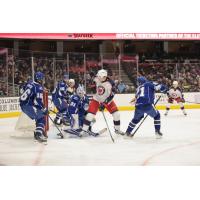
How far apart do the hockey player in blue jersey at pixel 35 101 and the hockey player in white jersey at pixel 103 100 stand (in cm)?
38

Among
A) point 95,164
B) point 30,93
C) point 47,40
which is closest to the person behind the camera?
point 95,164

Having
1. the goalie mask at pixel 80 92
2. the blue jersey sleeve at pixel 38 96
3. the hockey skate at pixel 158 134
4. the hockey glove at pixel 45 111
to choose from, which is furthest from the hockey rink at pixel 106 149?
the goalie mask at pixel 80 92

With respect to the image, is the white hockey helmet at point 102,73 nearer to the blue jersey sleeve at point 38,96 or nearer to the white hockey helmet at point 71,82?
the white hockey helmet at point 71,82

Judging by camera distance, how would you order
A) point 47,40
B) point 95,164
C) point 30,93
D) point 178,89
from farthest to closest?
point 178,89 < point 30,93 < point 47,40 < point 95,164

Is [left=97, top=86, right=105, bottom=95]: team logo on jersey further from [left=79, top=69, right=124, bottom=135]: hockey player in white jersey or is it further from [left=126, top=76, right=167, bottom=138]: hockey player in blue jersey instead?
[left=126, top=76, right=167, bottom=138]: hockey player in blue jersey

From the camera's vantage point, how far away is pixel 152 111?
4484mm

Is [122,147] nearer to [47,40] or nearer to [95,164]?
[95,164]

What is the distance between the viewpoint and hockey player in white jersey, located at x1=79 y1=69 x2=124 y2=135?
13.8 ft

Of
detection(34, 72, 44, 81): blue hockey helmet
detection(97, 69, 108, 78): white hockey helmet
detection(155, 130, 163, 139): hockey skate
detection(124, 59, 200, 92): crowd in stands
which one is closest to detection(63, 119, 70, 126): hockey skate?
detection(34, 72, 44, 81): blue hockey helmet

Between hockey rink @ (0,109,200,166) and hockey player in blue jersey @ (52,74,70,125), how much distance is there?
0.19 meters

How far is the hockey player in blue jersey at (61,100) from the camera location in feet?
14.2

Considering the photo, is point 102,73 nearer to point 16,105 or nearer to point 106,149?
point 106,149
